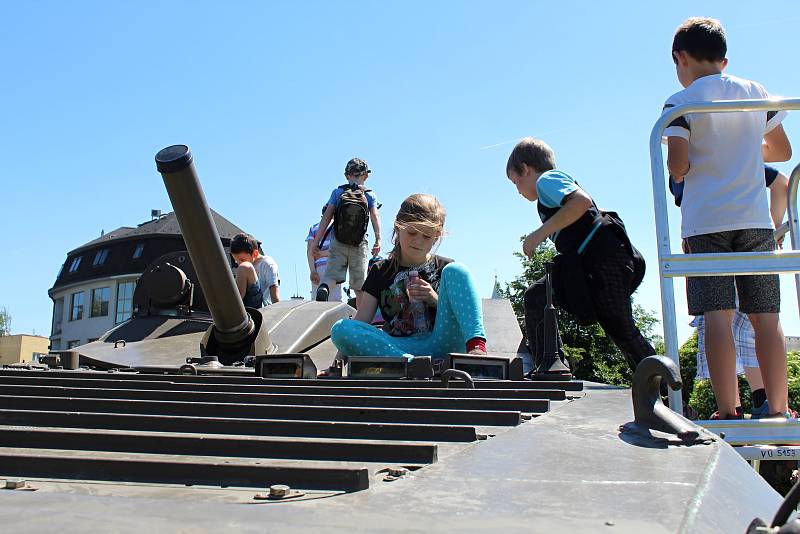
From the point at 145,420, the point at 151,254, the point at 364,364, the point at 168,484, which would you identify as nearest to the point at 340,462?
the point at 168,484

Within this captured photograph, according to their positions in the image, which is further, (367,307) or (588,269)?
(367,307)

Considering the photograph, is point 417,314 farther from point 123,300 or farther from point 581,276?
point 123,300

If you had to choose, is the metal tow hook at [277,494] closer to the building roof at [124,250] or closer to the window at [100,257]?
the building roof at [124,250]

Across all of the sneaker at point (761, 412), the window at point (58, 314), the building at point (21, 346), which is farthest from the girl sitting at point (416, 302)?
the window at point (58, 314)

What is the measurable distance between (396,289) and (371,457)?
2961mm

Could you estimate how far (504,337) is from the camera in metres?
5.62

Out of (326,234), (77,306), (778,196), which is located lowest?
(778,196)

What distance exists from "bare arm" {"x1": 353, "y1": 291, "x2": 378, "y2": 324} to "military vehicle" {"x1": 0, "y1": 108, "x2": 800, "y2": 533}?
1.38 m

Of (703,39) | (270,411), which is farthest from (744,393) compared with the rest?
(270,411)

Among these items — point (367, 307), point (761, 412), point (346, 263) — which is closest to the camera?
point (761, 412)

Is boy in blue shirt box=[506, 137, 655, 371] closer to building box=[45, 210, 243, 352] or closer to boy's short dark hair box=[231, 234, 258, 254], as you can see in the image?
boy's short dark hair box=[231, 234, 258, 254]

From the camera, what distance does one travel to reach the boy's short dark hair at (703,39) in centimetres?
375

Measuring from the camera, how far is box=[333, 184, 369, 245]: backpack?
7.88 meters

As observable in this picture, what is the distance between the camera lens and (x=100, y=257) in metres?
47.1
